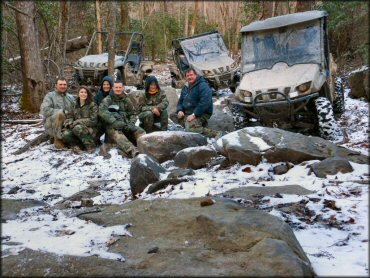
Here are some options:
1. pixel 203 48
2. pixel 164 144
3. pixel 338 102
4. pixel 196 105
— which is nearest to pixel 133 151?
pixel 164 144

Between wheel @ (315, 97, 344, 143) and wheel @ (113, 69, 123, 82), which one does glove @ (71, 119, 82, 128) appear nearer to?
wheel @ (315, 97, 344, 143)

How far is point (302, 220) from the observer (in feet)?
11.8

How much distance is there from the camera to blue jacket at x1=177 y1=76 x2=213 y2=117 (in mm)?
7309

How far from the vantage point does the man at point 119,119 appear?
6.91 meters

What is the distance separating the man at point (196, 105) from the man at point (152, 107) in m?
0.35

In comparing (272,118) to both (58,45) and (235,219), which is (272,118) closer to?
→ (235,219)

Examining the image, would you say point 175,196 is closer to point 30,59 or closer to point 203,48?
point 30,59

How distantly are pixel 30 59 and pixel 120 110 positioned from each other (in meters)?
4.97

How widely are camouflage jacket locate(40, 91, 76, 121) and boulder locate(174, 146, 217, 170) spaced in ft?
8.49

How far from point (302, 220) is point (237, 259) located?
1257 mm

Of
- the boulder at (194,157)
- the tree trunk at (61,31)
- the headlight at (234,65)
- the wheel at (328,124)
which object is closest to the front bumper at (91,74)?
the tree trunk at (61,31)

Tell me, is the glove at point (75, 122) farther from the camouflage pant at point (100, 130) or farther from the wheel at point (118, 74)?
the wheel at point (118, 74)

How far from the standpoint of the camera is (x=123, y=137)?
22.8 ft

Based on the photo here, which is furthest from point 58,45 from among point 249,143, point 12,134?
point 249,143
